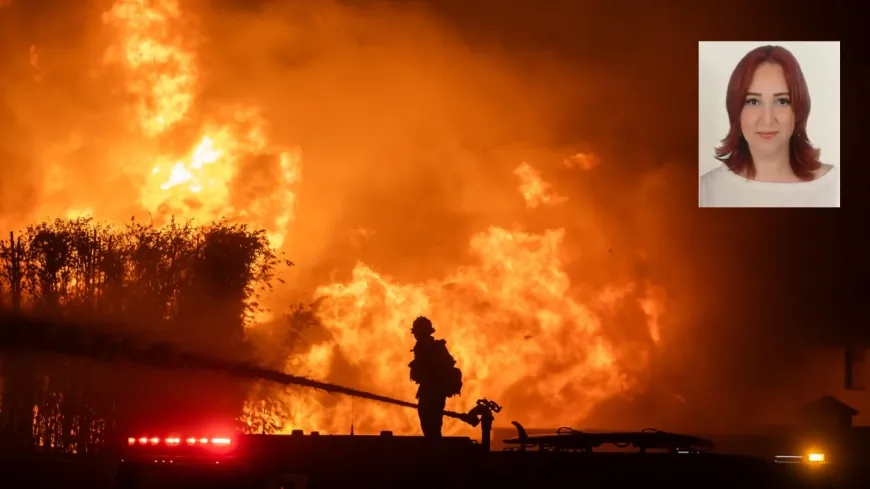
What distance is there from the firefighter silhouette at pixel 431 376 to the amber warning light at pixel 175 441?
1083cm

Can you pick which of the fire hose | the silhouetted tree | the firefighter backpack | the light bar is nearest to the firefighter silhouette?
the firefighter backpack

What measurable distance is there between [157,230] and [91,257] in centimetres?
597

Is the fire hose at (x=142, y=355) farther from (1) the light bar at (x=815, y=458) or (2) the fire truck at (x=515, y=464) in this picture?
(1) the light bar at (x=815, y=458)

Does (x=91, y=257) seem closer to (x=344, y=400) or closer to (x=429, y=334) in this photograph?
(x=344, y=400)

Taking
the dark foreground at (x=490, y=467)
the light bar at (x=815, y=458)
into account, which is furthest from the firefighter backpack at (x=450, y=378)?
the light bar at (x=815, y=458)

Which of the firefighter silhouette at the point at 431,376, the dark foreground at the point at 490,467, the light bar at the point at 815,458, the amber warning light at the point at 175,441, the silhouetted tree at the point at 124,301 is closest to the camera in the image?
the amber warning light at the point at 175,441

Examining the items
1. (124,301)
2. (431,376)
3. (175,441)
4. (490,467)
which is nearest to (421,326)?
(431,376)

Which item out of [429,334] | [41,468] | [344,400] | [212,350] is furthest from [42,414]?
[429,334]

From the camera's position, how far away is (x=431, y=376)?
30.7m

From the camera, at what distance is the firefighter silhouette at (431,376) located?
1206 inches

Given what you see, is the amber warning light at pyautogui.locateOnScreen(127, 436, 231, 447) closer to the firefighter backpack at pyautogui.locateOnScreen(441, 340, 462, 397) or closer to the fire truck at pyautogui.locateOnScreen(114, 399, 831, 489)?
the fire truck at pyautogui.locateOnScreen(114, 399, 831, 489)

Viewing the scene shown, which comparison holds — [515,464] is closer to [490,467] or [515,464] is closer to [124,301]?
[490,467]

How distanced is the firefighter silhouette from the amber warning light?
35.5ft

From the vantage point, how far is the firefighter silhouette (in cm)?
3062
